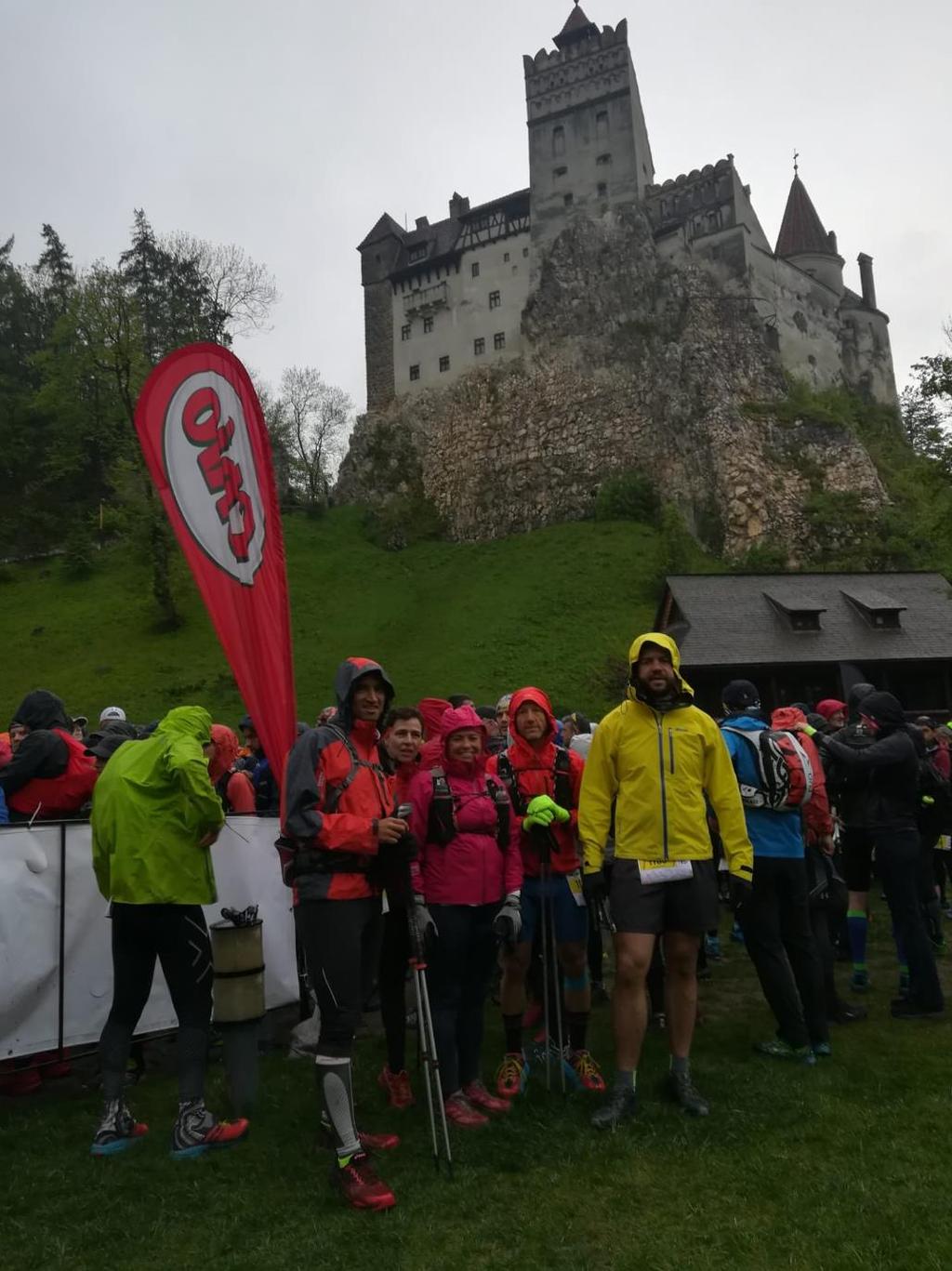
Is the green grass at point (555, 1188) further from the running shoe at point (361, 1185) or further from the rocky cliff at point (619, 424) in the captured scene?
the rocky cliff at point (619, 424)

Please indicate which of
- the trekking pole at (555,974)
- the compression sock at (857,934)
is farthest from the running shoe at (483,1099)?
the compression sock at (857,934)

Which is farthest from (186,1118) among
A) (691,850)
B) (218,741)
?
(691,850)

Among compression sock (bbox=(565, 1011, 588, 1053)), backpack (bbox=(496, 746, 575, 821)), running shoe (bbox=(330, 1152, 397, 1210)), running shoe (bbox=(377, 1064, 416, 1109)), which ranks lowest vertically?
running shoe (bbox=(377, 1064, 416, 1109))

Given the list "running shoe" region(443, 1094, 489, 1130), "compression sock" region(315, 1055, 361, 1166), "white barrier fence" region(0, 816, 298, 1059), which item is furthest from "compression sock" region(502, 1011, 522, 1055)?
"white barrier fence" region(0, 816, 298, 1059)

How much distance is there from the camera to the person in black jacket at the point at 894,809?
6.36m

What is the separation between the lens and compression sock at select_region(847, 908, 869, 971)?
7.20 m

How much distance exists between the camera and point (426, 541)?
162 ft

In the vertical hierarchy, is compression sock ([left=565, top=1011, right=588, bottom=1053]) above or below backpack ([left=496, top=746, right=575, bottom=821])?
below

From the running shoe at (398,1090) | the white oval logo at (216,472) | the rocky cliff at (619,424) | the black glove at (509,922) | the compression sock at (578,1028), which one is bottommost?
the running shoe at (398,1090)

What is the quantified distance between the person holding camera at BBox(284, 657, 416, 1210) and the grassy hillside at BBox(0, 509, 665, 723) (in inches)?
910

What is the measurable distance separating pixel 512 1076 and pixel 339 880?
1.84m

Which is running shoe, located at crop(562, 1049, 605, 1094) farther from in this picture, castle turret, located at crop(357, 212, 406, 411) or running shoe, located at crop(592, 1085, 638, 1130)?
castle turret, located at crop(357, 212, 406, 411)

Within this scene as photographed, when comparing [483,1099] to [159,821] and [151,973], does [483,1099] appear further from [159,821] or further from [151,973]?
[159,821]

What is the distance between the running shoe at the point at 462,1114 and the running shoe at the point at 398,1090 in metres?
0.41
